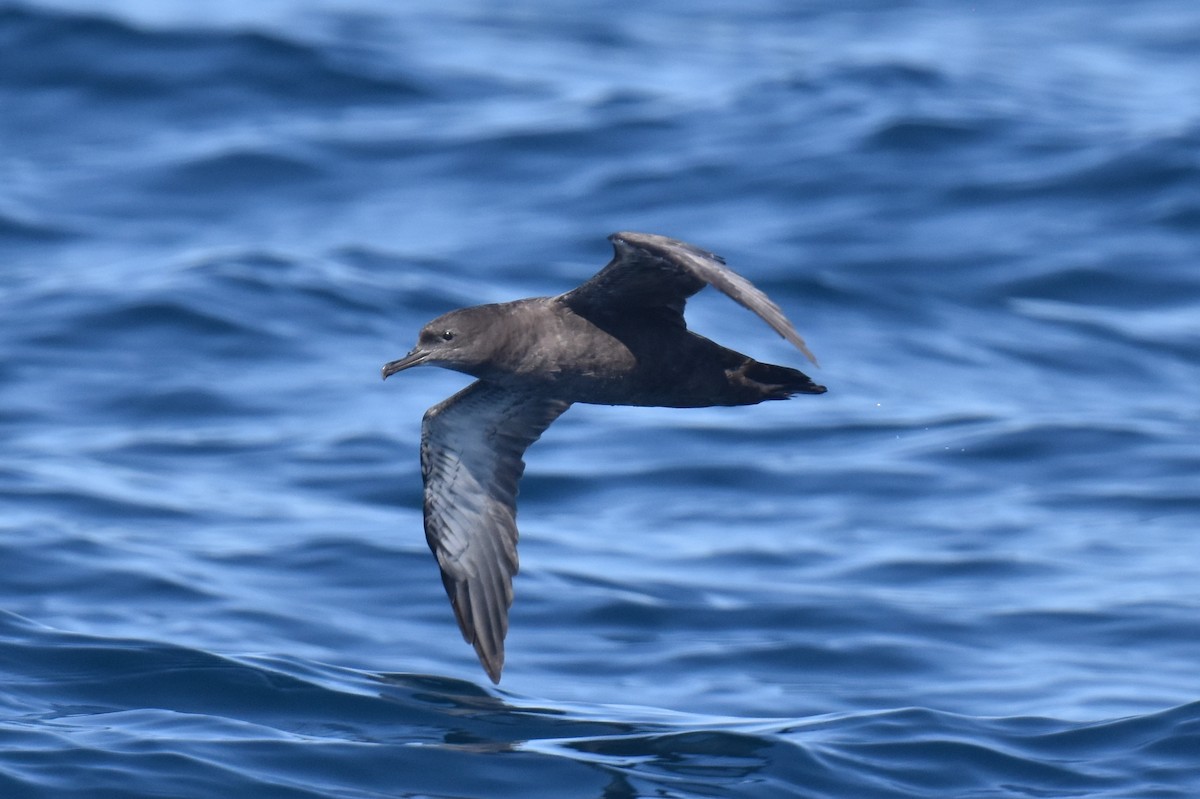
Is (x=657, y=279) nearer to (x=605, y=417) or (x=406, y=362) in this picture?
(x=406, y=362)

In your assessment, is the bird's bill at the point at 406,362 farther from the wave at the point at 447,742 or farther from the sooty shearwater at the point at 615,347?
the wave at the point at 447,742

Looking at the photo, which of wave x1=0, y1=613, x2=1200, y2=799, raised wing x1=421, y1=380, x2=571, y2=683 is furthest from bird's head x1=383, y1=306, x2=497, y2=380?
wave x1=0, y1=613, x2=1200, y2=799

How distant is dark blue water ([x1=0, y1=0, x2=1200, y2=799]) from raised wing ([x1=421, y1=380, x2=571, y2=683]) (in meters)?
0.40

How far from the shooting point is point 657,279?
7.55m

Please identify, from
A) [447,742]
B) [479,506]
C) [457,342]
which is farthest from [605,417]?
[457,342]

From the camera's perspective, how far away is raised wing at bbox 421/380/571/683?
870 cm

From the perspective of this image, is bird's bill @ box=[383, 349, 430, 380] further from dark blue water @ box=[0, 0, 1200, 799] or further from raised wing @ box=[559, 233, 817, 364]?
dark blue water @ box=[0, 0, 1200, 799]

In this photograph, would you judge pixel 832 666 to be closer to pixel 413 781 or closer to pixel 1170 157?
pixel 413 781

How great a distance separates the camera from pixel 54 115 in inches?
759

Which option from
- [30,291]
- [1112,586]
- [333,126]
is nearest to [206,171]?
[333,126]

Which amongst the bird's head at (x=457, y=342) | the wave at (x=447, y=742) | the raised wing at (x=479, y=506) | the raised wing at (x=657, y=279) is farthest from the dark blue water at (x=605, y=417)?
the raised wing at (x=657, y=279)

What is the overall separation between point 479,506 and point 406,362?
67.6 inches

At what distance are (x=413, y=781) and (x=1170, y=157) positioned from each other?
1161 centimetres

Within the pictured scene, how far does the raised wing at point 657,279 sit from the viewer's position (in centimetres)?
656
